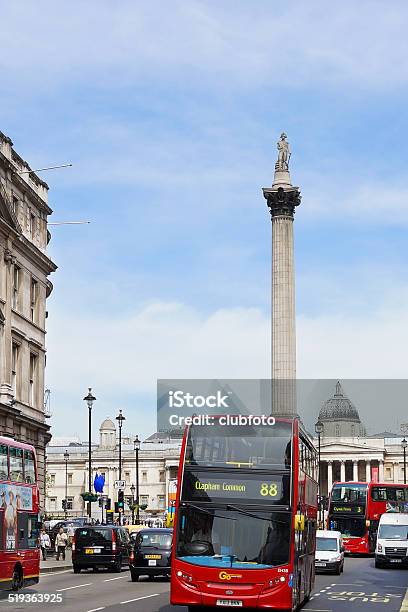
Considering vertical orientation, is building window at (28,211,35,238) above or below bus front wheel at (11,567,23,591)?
above

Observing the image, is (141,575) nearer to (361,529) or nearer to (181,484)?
(181,484)

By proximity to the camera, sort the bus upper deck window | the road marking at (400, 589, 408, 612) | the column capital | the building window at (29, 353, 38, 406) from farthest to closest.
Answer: the column capital
the building window at (29, 353, 38, 406)
the bus upper deck window
the road marking at (400, 589, 408, 612)

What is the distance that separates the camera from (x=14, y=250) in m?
52.0

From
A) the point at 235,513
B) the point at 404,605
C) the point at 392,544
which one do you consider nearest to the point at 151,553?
the point at 404,605

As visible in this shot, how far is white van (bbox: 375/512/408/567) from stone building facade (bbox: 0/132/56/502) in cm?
1651

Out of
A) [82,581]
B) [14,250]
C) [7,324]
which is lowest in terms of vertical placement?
[82,581]

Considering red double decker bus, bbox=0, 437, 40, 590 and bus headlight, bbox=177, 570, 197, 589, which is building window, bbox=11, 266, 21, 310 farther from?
bus headlight, bbox=177, 570, 197, 589

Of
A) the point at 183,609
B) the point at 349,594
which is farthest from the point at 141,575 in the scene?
→ the point at 183,609

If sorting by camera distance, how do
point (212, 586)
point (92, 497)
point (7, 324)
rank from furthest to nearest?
point (92, 497) → point (7, 324) → point (212, 586)

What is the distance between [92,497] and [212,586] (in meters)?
42.5

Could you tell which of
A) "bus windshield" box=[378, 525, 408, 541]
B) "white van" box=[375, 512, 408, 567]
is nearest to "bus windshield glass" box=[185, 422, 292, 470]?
"white van" box=[375, 512, 408, 567]

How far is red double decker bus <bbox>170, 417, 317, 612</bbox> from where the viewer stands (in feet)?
72.3

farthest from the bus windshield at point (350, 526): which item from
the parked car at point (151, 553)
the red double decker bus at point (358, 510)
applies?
the parked car at point (151, 553)

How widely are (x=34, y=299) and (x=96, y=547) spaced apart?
16.3 metres
